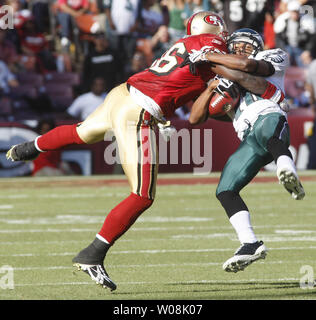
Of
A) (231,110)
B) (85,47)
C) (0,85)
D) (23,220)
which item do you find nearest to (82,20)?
(85,47)

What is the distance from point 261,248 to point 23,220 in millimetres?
4739

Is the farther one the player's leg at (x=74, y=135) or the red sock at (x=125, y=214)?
the player's leg at (x=74, y=135)

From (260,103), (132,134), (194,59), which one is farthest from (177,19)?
(132,134)

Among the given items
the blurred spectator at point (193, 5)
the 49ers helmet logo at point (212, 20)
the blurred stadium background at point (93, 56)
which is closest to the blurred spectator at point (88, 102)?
the blurred stadium background at point (93, 56)

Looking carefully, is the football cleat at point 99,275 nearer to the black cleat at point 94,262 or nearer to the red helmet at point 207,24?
the black cleat at point 94,262

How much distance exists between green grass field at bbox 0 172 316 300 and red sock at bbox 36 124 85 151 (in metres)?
0.92

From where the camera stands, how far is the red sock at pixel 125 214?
5.99 meters

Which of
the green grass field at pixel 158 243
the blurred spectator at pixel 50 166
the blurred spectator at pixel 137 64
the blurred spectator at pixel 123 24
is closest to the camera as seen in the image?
the green grass field at pixel 158 243

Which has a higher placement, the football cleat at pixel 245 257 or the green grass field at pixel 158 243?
the football cleat at pixel 245 257

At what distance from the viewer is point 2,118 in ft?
48.8

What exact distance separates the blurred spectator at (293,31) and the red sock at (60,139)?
11.2 metres

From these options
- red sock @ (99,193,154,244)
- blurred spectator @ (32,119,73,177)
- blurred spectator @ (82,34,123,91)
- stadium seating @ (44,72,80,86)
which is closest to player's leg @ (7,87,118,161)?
red sock @ (99,193,154,244)

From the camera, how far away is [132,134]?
6.02 meters

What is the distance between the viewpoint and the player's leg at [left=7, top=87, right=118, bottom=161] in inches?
245
